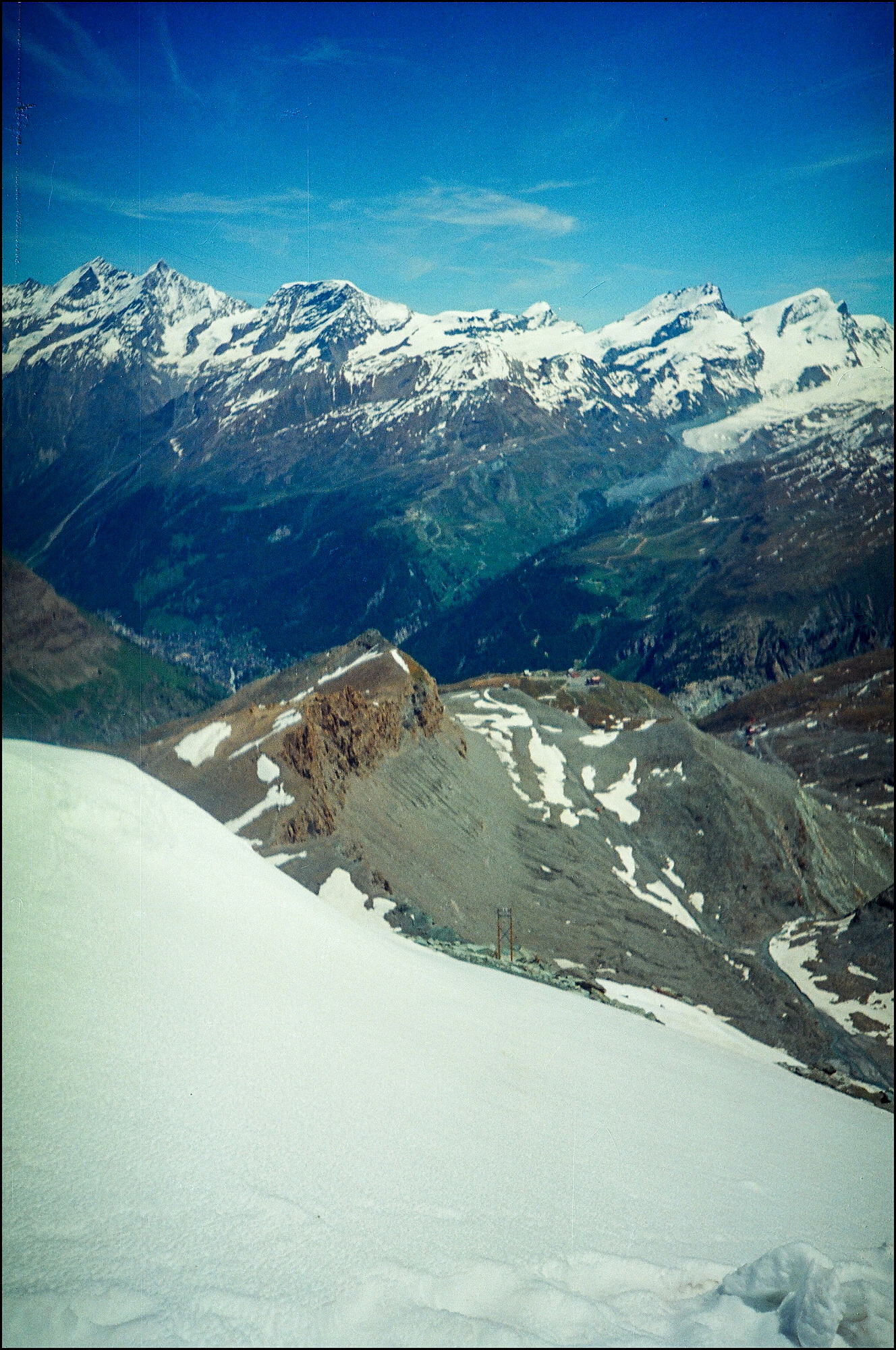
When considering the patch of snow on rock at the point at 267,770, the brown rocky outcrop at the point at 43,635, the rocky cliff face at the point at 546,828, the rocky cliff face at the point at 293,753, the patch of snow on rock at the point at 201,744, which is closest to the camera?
the brown rocky outcrop at the point at 43,635

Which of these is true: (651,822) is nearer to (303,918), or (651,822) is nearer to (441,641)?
(303,918)

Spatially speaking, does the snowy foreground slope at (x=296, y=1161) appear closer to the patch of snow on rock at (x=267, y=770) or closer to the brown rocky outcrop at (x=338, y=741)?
the brown rocky outcrop at (x=338, y=741)

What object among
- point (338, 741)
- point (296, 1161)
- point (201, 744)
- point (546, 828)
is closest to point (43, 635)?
point (296, 1161)

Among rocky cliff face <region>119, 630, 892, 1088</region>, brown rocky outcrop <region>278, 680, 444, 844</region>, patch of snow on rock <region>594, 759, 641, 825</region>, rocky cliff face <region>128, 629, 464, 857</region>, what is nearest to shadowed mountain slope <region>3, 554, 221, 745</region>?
rocky cliff face <region>119, 630, 892, 1088</region>

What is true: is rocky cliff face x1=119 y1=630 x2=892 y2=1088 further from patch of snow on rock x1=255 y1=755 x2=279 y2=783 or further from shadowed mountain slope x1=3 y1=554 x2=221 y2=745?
shadowed mountain slope x1=3 y1=554 x2=221 y2=745

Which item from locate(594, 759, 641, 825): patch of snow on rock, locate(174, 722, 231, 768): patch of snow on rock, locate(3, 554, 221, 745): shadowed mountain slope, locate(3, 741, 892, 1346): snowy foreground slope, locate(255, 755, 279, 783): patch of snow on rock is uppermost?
locate(3, 554, 221, 745): shadowed mountain slope

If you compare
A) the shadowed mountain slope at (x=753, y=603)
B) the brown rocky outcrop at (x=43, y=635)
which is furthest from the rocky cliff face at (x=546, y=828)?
the shadowed mountain slope at (x=753, y=603)

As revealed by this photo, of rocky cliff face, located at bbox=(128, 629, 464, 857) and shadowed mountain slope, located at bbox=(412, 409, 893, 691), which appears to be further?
shadowed mountain slope, located at bbox=(412, 409, 893, 691)

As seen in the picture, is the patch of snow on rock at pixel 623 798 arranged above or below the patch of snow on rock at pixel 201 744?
below

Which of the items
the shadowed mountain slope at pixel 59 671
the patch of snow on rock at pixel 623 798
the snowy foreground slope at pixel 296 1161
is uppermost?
the shadowed mountain slope at pixel 59 671
